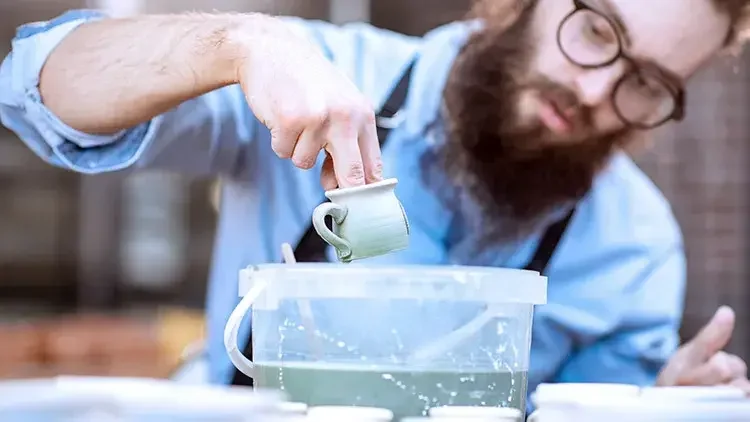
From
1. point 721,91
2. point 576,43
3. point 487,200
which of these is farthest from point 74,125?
point 721,91

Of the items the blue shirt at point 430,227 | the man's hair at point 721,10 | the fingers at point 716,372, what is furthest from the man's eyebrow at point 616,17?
the fingers at point 716,372

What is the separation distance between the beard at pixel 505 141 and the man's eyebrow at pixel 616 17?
136 mm

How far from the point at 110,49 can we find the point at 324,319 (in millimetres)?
615

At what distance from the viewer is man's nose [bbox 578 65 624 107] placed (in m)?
1.79

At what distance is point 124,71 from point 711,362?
1.04m

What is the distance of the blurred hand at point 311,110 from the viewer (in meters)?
1.17

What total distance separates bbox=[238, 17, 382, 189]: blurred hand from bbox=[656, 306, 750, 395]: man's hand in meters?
0.72

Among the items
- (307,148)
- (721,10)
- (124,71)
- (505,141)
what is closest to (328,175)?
(307,148)

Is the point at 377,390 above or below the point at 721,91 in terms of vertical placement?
above

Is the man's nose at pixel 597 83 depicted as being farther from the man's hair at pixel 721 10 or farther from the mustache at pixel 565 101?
the man's hair at pixel 721 10

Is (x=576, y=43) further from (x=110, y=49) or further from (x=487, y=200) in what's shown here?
(x=110, y=49)

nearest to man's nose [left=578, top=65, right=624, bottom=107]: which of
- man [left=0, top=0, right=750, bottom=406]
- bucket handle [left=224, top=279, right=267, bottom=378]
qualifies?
man [left=0, top=0, right=750, bottom=406]

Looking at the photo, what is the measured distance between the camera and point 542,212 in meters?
1.88

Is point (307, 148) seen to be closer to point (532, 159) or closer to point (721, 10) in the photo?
point (532, 159)
